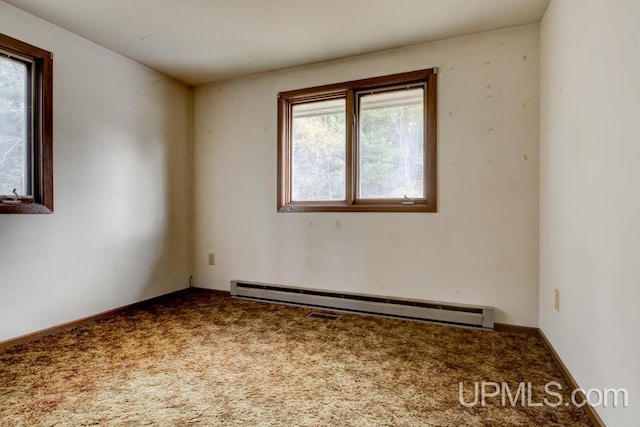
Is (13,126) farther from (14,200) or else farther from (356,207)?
(356,207)

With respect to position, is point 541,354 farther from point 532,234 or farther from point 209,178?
point 209,178

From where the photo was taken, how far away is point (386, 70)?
2.84m

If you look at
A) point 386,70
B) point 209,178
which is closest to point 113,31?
point 209,178

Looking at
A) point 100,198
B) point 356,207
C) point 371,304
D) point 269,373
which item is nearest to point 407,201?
point 356,207

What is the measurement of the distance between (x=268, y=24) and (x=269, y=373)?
92.5 inches

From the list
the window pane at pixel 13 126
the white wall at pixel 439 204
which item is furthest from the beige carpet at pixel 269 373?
the window pane at pixel 13 126

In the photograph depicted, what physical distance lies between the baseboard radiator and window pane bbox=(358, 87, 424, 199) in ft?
2.96

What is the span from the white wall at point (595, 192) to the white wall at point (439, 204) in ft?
0.96

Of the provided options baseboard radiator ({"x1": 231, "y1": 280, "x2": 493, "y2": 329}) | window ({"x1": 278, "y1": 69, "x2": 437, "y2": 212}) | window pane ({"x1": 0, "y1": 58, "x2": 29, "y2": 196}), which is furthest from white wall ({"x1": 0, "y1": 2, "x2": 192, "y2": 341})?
window ({"x1": 278, "y1": 69, "x2": 437, "y2": 212})

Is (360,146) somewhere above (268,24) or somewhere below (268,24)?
below

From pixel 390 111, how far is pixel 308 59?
2.95ft

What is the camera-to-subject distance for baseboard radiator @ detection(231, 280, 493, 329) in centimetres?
252

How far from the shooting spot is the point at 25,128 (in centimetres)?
232

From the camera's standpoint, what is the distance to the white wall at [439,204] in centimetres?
244
